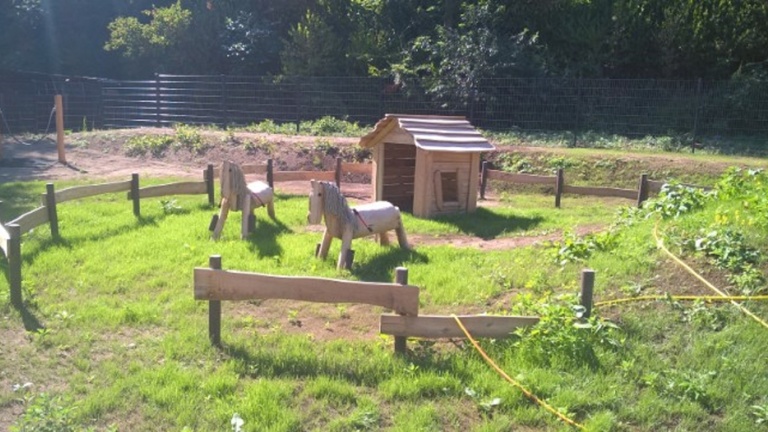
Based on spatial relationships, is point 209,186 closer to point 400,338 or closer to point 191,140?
point 400,338

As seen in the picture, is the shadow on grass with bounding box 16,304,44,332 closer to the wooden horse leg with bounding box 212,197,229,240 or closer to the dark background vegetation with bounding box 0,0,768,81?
the wooden horse leg with bounding box 212,197,229,240

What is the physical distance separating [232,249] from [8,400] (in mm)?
4016

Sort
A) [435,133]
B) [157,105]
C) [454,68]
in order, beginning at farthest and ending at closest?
[157,105] < [454,68] < [435,133]

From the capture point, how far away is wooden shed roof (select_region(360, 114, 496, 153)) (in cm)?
1097

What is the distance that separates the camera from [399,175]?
41.2 ft

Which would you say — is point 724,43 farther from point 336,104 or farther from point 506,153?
point 336,104

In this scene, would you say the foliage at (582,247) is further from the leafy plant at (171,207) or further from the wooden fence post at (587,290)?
the leafy plant at (171,207)

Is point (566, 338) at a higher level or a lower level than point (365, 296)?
lower

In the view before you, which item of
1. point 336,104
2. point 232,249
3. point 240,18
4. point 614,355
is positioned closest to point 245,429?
point 614,355

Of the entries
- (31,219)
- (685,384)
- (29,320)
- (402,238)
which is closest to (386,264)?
(402,238)

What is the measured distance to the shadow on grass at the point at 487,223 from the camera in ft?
33.1

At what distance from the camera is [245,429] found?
13.9 ft

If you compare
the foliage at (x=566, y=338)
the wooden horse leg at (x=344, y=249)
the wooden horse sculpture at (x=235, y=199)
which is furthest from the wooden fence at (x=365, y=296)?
the wooden horse sculpture at (x=235, y=199)

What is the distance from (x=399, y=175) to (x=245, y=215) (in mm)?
3842
